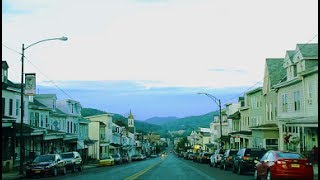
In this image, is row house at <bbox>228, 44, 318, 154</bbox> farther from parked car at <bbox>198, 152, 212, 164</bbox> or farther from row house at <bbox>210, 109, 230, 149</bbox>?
row house at <bbox>210, 109, 230, 149</bbox>

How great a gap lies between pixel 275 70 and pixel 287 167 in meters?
33.5

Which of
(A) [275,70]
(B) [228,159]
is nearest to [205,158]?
(A) [275,70]

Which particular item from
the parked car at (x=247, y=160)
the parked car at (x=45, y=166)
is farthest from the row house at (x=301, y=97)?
the parked car at (x=45, y=166)

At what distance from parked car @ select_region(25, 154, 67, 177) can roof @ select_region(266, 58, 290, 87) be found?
1066 inches

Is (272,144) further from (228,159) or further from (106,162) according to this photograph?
(106,162)

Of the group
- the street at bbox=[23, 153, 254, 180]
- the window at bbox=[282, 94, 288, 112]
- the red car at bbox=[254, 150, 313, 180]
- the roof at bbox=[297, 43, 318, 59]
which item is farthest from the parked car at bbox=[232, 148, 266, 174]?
the window at bbox=[282, 94, 288, 112]

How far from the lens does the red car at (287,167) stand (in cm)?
Result: 2184

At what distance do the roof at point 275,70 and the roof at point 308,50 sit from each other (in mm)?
10543

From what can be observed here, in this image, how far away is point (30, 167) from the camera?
3288cm

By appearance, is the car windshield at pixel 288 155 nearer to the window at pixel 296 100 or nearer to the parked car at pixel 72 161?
the parked car at pixel 72 161

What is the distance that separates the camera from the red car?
71.7 feet

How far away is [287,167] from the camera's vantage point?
2192 cm

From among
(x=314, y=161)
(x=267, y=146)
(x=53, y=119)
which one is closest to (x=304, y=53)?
(x=314, y=161)

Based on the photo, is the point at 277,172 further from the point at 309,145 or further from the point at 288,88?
the point at 288,88
